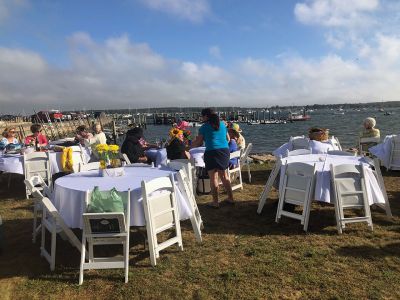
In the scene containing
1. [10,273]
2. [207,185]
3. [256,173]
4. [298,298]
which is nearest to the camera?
[298,298]

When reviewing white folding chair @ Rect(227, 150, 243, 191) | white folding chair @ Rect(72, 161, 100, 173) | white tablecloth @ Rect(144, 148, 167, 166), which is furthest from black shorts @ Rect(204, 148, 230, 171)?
white tablecloth @ Rect(144, 148, 167, 166)

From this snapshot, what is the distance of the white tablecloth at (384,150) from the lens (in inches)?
363

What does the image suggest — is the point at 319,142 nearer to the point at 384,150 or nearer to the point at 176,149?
the point at 384,150

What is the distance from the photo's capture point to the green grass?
355cm

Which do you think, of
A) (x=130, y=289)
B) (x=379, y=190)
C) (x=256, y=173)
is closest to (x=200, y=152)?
(x=256, y=173)

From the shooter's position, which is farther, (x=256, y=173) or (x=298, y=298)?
(x=256, y=173)

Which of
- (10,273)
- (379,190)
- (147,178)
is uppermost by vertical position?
(147,178)

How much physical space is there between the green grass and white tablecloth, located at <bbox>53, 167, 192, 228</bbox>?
573 mm

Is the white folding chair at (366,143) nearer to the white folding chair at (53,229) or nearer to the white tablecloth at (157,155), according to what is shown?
the white tablecloth at (157,155)

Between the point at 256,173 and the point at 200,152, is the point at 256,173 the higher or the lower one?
the lower one

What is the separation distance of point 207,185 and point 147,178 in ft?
9.95

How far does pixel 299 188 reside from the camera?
17.2 feet

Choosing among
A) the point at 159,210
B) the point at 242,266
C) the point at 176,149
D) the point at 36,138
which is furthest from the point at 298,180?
the point at 36,138

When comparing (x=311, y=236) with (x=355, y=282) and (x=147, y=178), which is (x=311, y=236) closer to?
(x=355, y=282)
